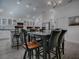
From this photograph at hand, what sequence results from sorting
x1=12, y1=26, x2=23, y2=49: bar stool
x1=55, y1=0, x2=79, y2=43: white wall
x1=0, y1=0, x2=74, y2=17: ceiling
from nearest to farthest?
x1=12, y1=26, x2=23, y2=49: bar stool < x1=55, y1=0, x2=79, y2=43: white wall < x1=0, y1=0, x2=74, y2=17: ceiling

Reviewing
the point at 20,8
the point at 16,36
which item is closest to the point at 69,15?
the point at 20,8

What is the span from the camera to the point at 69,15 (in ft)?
23.8

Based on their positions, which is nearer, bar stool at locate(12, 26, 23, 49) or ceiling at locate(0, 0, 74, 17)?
bar stool at locate(12, 26, 23, 49)

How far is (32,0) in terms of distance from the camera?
21.3 feet

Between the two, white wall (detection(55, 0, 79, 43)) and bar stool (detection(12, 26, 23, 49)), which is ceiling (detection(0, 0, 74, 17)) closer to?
white wall (detection(55, 0, 79, 43))

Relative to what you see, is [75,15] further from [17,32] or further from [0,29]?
[0,29]

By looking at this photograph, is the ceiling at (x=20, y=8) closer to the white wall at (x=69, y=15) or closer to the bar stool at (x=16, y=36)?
the white wall at (x=69, y=15)

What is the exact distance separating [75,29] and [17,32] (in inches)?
173

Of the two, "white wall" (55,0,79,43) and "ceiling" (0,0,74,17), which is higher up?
"ceiling" (0,0,74,17)

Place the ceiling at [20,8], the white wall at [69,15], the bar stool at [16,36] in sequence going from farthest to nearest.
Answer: the ceiling at [20,8]
the white wall at [69,15]
the bar stool at [16,36]

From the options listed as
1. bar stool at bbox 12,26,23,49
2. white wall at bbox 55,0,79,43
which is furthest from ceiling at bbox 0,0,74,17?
bar stool at bbox 12,26,23,49

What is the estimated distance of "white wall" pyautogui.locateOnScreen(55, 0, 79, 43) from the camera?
6774mm

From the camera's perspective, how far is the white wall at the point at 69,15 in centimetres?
677

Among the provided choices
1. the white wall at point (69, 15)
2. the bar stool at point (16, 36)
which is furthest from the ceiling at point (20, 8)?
the bar stool at point (16, 36)
